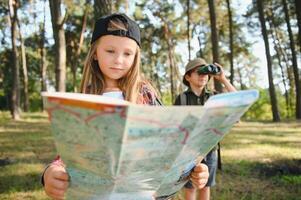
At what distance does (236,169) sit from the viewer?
633 centimetres

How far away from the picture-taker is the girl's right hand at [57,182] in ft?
4.20

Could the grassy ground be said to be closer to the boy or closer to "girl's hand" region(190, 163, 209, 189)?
the boy

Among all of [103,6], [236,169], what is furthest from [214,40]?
[103,6]

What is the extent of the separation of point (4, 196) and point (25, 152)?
2883 millimetres

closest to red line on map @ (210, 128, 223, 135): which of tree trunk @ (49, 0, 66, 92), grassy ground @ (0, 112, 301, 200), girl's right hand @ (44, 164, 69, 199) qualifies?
girl's right hand @ (44, 164, 69, 199)

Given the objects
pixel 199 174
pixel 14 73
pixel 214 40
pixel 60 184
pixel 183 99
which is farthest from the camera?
pixel 14 73

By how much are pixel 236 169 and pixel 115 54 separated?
202 inches

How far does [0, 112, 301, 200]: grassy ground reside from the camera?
5.10 m

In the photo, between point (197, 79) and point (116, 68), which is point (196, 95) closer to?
point (197, 79)

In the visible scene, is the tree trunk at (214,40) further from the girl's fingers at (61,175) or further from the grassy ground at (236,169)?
the girl's fingers at (61,175)

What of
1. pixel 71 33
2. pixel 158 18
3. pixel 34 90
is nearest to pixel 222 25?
pixel 158 18

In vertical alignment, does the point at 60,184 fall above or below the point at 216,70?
below

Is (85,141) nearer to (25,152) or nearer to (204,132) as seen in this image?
(204,132)

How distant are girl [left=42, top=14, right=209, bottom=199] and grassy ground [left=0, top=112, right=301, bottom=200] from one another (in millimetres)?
3434
